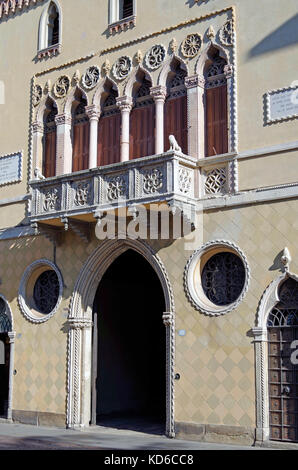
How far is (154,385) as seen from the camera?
21.6 meters

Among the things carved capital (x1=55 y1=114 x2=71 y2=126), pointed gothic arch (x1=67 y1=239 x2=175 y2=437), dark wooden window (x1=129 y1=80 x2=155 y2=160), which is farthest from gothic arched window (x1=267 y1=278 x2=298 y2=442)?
carved capital (x1=55 y1=114 x2=71 y2=126)

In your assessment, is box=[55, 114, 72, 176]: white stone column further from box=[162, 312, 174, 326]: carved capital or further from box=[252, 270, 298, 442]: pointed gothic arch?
box=[252, 270, 298, 442]: pointed gothic arch

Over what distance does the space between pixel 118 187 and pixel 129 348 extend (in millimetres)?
6534

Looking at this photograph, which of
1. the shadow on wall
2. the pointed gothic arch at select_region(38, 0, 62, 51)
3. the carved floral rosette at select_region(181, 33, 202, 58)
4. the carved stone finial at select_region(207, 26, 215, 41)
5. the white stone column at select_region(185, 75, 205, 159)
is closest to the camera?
the shadow on wall

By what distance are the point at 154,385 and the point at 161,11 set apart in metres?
11.4

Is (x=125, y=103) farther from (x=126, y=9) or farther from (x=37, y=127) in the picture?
(x=37, y=127)

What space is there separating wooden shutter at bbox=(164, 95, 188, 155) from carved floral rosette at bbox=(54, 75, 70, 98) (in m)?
3.52

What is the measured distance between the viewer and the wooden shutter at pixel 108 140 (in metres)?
17.9

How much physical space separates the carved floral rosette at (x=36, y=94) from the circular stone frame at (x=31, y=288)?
4757mm

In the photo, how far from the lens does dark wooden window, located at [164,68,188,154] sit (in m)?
16.7

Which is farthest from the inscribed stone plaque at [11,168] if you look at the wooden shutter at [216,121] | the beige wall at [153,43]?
the wooden shutter at [216,121]

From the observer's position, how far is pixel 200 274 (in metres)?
15.9

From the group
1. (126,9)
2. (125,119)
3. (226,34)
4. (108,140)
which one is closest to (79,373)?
(108,140)
